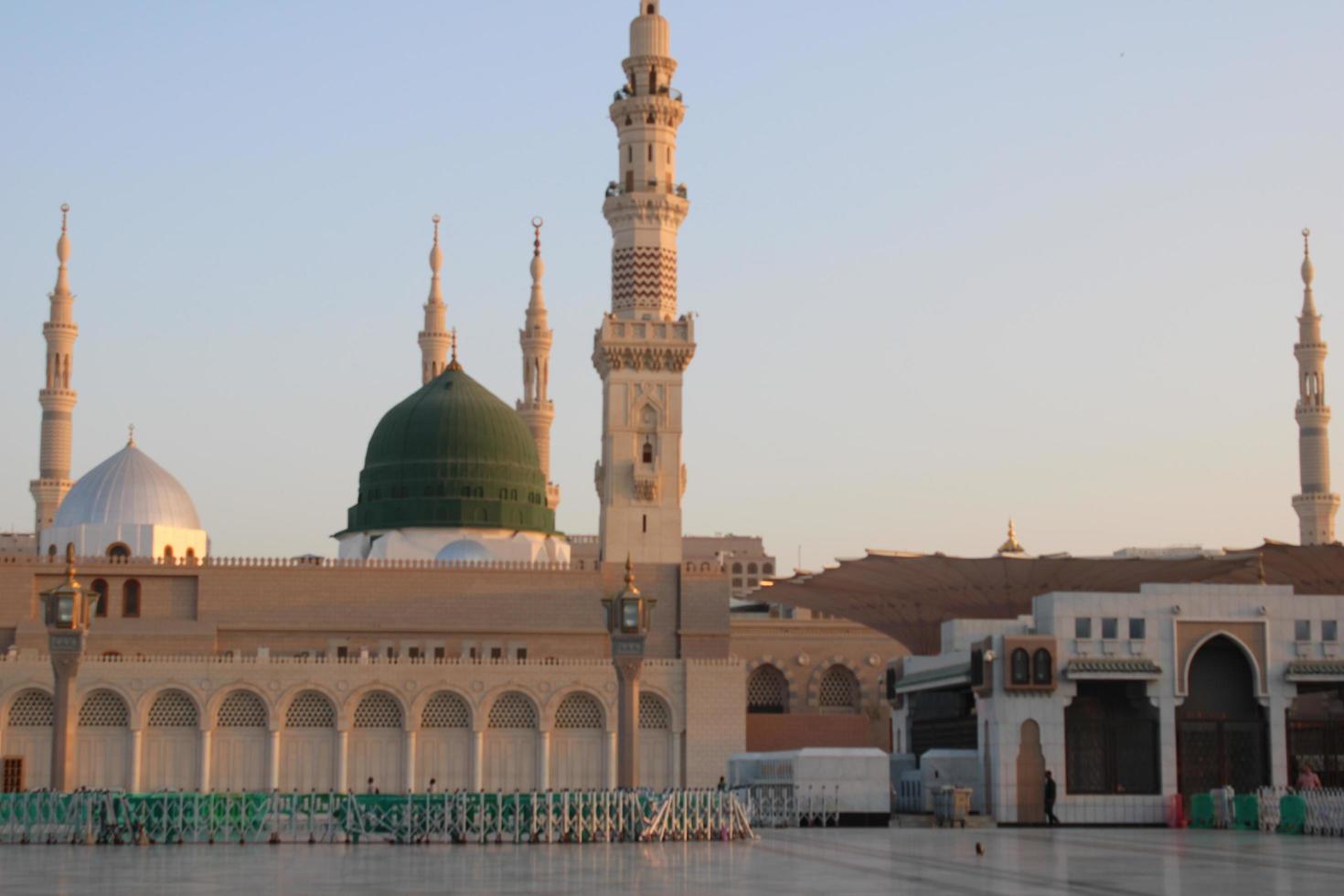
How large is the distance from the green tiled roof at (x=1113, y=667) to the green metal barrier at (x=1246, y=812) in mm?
2662

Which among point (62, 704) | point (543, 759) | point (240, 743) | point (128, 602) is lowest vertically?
point (543, 759)

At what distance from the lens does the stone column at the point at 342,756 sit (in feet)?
145

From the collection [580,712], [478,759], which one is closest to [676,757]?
[580,712]

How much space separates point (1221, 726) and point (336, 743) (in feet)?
68.4

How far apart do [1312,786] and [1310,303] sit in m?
34.9

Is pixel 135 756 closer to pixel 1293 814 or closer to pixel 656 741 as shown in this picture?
pixel 656 741

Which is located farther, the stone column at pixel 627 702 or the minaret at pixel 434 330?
the minaret at pixel 434 330

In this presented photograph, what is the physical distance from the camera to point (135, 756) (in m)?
43.5

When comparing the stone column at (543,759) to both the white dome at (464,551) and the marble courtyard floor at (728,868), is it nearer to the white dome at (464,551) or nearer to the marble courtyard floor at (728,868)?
the white dome at (464,551)

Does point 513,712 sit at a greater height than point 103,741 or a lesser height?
greater

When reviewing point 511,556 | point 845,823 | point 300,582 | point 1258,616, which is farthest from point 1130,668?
point 511,556

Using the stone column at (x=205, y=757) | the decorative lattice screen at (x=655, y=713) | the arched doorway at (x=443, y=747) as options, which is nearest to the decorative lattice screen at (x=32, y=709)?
the stone column at (x=205, y=757)

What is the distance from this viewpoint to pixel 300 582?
47906 mm

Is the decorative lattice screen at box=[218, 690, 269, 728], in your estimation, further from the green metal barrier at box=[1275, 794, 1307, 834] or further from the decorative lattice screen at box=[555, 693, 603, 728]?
the green metal barrier at box=[1275, 794, 1307, 834]
